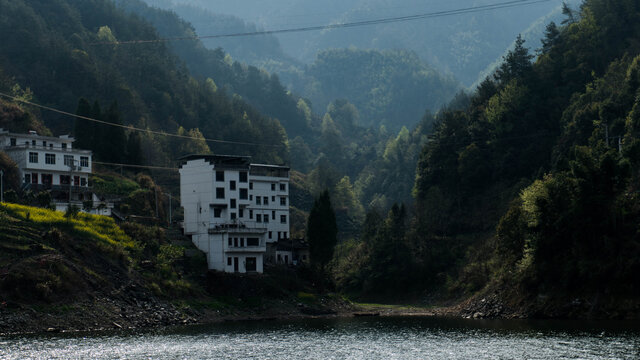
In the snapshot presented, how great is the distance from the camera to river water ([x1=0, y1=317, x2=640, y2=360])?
66.1 metres

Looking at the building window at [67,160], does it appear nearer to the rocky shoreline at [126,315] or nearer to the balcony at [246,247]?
the balcony at [246,247]

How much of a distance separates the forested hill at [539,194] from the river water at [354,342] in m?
9.33

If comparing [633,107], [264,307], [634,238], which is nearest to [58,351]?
[264,307]

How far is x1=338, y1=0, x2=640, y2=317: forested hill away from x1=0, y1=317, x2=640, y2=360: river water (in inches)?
367

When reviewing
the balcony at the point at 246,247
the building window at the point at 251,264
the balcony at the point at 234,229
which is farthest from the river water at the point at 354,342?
the balcony at the point at 234,229

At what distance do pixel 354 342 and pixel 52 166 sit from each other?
60.8 meters

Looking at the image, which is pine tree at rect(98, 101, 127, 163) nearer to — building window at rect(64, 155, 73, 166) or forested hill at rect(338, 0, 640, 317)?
building window at rect(64, 155, 73, 166)

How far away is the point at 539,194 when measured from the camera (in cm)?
10000

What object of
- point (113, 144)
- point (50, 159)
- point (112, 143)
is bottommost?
point (50, 159)

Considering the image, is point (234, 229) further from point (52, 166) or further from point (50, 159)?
point (50, 159)

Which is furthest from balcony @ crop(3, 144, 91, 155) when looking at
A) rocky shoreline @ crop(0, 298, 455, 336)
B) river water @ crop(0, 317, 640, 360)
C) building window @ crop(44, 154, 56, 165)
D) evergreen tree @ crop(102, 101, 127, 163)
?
river water @ crop(0, 317, 640, 360)

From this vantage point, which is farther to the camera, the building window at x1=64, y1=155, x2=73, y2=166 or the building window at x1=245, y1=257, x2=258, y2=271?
the building window at x1=64, y1=155, x2=73, y2=166

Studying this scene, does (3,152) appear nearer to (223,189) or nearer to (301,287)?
(223,189)

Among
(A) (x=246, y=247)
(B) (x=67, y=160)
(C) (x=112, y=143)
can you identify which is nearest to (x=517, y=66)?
(A) (x=246, y=247)
